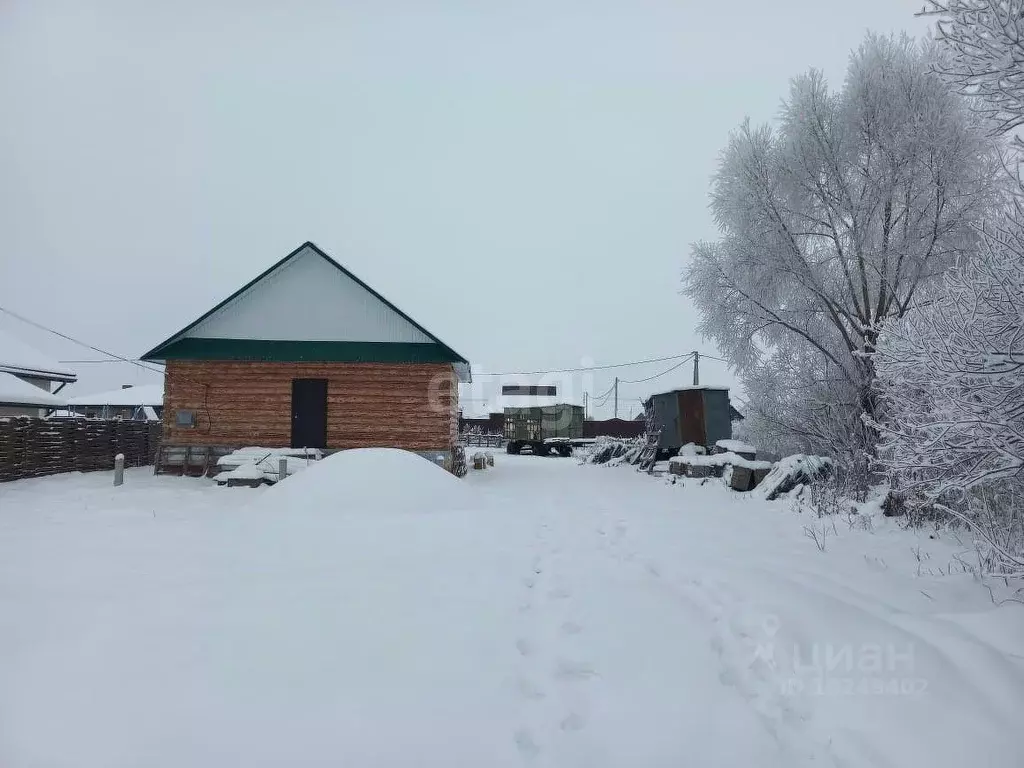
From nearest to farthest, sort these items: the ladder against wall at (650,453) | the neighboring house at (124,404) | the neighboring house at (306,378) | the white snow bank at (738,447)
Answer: the white snow bank at (738,447), the neighboring house at (306,378), the ladder against wall at (650,453), the neighboring house at (124,404)

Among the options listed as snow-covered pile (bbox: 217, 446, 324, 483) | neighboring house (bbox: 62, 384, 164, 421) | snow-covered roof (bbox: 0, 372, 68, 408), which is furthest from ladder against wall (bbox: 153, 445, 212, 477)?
neighboring house (bbox: 62, 384, 164, 421)

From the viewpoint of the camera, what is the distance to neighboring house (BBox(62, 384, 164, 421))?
40.3 meters

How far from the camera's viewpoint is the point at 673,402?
1909 centimetres

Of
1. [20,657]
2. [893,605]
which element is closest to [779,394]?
[893,605]

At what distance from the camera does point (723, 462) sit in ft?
41.7

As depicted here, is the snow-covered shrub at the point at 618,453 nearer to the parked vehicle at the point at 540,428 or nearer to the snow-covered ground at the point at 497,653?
the parked vehicle at the point at 540,428

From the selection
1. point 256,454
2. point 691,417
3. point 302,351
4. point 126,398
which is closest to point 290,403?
point 302,351

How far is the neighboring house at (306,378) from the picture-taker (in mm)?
14258

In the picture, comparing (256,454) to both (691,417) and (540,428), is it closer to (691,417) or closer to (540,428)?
(691,417)

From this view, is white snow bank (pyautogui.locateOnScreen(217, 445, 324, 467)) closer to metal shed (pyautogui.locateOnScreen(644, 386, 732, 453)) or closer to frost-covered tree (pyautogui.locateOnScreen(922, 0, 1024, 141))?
metal shed (pyautogui.locateOnScreen(644, 386, 732, 453))

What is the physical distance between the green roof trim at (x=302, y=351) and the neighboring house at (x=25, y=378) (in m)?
9.26

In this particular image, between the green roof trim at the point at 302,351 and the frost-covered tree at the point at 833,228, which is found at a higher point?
the frost-covered tree at the point at 833,228

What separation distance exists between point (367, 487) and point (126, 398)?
45318 millimetres

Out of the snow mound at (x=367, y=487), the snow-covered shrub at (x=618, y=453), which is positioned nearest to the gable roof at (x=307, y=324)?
the snow mound at (x=367, y=487)
